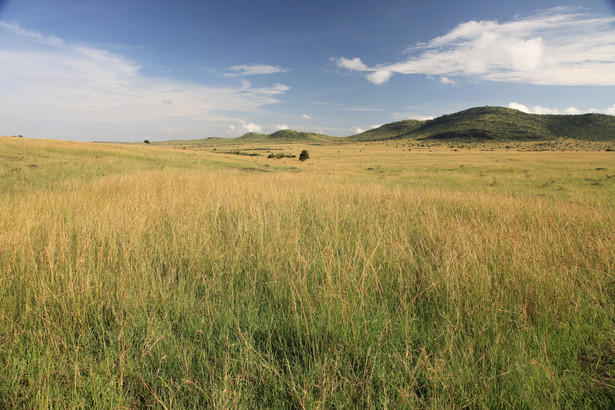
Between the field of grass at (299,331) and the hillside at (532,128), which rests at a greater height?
the hillside at (532,128)

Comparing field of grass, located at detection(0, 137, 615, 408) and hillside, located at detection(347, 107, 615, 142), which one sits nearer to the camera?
field of grass, located at detection(0, 137, 615, 408)

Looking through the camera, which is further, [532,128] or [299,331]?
[532,128]

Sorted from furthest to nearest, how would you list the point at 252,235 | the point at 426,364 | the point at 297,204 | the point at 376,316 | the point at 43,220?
the point at 297,204 → the point at 43,220 → the point at 252,235 → the point at 376,316 → the point at 426,364

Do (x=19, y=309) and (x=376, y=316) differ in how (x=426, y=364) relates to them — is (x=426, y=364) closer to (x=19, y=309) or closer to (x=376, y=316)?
(x=376, y=316)

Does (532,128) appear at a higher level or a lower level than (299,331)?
higher

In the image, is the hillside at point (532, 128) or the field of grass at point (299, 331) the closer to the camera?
the field of grass at point (299, 331)

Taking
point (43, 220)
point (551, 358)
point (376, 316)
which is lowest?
point (551, 358)

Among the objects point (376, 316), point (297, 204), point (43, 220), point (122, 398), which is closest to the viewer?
point (122, 398)

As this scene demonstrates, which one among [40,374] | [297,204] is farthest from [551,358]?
[297,204]

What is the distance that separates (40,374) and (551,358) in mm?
3520

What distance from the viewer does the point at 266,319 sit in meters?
2.32

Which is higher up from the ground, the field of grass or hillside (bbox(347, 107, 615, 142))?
hillside (bbox(347, 107, 615, 142))

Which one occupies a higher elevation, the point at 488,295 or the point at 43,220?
the point at 43,220

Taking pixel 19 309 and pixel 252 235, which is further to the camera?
pixel 252 235
